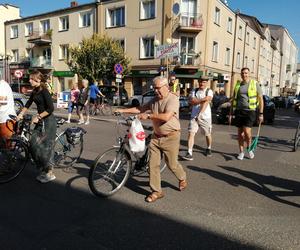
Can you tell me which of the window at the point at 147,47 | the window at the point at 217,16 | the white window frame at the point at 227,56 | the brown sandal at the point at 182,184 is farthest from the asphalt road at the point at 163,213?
the white window frame at the point at 227,56

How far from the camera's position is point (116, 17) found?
99.6 ft

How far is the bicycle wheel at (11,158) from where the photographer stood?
5270 millimetres

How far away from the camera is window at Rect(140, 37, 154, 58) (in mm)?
28469

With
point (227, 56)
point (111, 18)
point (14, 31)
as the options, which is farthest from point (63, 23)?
point (227, 56)

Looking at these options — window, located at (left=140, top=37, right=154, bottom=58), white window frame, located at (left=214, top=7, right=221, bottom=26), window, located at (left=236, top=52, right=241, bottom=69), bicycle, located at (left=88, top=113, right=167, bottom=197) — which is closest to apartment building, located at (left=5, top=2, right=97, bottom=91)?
window, located at (left=140, top=37, right=154, bottom=58)

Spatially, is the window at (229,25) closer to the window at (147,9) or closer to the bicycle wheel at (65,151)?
the window at (147,9)

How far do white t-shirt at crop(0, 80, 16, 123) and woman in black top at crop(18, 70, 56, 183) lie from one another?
0.86m

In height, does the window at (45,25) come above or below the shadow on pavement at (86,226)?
above

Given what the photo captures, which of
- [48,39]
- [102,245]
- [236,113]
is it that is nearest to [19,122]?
[102,245]

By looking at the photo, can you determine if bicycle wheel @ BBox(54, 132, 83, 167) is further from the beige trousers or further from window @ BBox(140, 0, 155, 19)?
window @ BBox(140, 0, 155, 19)

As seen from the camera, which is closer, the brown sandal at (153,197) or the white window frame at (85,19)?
the brown sandal at (153,197)

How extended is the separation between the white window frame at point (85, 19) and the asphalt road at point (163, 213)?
28.4m

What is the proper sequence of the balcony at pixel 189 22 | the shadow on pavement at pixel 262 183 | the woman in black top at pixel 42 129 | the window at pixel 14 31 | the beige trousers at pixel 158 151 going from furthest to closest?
the window at pixel 14 31
the balcony at pixel 189 22
the woman in black top at pixel 42 129
the shadow on pavement at pixel 262 183
the beige trousers at pixel 158 151

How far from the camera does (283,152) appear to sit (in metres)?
8.20
